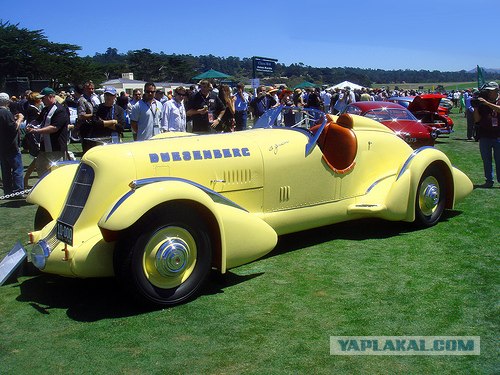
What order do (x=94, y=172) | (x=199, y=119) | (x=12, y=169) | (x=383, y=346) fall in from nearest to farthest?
(x=383, y=346) → (x=94, y=172) → (x=12, y=169) → (x=199, y=119)

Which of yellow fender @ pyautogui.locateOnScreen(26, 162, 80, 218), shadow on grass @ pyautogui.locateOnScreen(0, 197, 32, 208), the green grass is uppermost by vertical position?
yellow fender @ pyautogui.locateOnScreen(26, 162, 80, 218)

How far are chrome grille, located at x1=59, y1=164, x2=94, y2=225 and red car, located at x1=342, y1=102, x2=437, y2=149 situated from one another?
9327 millimetres

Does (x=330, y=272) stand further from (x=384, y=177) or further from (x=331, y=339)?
(x=384, y=177)

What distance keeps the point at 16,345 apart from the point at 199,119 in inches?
266

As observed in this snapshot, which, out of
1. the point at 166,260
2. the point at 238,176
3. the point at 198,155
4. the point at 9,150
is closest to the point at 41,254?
the point at 166,260

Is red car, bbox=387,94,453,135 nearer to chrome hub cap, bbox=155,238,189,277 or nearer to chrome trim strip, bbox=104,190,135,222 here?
chrome hub cap, bbox=155,238,189,277

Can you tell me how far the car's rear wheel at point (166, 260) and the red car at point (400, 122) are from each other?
9.17m

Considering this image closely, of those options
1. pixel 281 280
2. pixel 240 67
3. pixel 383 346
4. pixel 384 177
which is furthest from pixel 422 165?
pixel 240 67

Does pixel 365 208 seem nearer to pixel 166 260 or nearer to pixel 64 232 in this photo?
pixel 166 260

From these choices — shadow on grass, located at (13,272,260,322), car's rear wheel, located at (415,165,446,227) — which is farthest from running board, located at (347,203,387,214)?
shadow on grass, located at (13,272,260,322)

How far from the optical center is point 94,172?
4.56m

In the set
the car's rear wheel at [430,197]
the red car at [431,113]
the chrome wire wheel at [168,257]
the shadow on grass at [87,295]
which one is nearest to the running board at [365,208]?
the car's rear wheel at [430,197]

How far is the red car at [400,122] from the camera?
12.9 m

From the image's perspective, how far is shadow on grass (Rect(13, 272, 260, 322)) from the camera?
14.2ft
